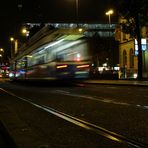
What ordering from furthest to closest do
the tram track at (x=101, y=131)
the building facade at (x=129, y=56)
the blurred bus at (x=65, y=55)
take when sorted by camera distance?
the building facade at (x=129, y=56)
the blurred bus at (x=65, y=55)
the tram track at (x=101, y=131)

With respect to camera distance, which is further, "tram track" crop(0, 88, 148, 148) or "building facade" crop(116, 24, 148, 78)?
"building facade" crop(116, 24, 148, 78)

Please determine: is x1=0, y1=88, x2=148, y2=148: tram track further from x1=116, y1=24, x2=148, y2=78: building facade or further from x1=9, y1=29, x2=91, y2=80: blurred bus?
x1=116, y1=24, x2=148, y2=78: building facade

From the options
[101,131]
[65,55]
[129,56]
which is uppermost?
[129,56]

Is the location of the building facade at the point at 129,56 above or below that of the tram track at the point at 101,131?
above

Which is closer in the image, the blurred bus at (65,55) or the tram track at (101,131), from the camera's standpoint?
the tram track at (101,131)

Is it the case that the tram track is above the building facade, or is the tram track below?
below

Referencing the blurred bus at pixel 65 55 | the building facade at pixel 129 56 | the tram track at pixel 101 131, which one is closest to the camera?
the tram track at pixel 101 131

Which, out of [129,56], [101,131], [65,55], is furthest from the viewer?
[129,56]

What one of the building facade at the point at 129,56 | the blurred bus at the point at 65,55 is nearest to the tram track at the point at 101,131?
the blurred bus at the point at 65,55

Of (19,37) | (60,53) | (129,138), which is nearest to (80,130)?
(129,138)

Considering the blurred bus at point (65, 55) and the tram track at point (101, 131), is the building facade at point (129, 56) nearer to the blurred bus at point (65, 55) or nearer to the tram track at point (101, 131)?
the blurred bus at point (65, 55)

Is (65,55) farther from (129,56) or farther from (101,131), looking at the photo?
(129,56)

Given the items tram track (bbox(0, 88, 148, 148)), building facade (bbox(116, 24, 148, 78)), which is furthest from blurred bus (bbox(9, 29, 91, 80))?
building facade (bbox(116, 24, 148, 78))

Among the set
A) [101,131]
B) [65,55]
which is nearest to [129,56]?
[65,55]
